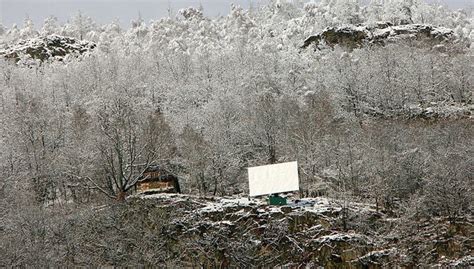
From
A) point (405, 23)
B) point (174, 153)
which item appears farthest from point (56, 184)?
point (405, 23)

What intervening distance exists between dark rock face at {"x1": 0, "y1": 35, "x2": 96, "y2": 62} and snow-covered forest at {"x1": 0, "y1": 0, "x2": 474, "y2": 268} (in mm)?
749

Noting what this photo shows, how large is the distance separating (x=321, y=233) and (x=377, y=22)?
202ft

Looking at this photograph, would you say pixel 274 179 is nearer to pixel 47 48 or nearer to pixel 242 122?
pixel 242 122

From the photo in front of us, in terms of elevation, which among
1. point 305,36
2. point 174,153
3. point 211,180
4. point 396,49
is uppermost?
point 305,36

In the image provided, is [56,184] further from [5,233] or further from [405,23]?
[405,23]

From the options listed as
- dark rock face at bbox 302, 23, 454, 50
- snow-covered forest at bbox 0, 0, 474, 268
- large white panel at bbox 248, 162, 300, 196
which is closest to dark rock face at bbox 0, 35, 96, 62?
snow-covered forest at bbox 0, 0, 474, 268

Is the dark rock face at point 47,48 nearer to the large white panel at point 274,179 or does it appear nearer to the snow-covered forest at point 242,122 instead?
the snow-covered forest at point 242,122

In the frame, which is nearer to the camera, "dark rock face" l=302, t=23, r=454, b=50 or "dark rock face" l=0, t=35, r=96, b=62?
"dark rock face" l=302, t=23, r=454, b=50

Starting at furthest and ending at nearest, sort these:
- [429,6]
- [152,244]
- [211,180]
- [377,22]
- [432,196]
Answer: [429,6] < [377,22] < [211,180] < [432,196] < [152,244]

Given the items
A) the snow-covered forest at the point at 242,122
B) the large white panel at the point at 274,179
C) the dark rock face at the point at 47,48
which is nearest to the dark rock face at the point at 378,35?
the snow-covered forest at the point at 242,122

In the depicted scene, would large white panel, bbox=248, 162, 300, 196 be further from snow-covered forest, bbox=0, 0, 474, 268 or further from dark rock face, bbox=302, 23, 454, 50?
dark rock face, bbox=302, 23, 454, 50

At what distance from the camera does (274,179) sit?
3023cm

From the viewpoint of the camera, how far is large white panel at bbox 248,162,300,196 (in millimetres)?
30000

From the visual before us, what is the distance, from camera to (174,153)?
123 ft
